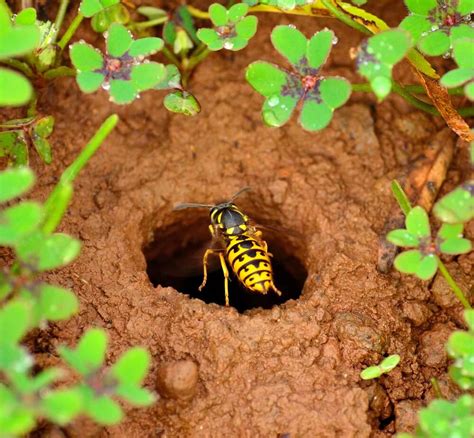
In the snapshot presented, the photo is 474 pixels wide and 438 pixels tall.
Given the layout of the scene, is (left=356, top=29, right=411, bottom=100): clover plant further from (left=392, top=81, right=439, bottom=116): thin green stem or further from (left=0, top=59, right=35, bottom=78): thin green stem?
(left=0, top=59, right=35, bottom=78): thin green stem

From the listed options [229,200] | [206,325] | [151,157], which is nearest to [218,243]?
[229,200]

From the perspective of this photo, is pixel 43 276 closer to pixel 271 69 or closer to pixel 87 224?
pixel 87 224

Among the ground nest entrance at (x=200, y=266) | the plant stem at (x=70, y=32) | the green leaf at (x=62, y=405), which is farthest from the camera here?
the ground nest entrance at (x=200, y=266)

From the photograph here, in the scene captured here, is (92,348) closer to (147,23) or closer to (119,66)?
(119,66)

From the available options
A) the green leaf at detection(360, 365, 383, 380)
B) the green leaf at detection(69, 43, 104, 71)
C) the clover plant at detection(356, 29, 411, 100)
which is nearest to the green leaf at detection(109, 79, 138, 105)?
the green leaf at detection(69, 43, 104, 71)

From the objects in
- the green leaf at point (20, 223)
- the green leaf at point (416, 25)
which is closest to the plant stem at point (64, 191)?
the green leaf at point (20, 223)

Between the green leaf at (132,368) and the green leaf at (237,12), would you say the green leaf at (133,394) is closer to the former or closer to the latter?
the green leaf at (132,368)

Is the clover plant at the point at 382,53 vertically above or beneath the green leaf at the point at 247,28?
above
